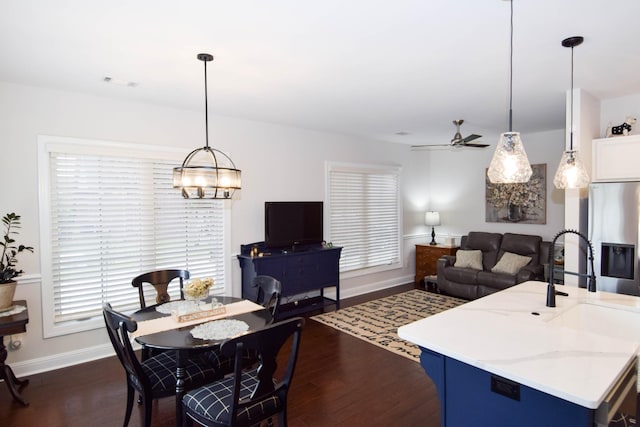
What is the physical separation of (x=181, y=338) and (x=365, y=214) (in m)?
4.37

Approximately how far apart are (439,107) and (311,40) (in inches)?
89.3

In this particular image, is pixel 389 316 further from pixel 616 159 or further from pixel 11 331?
pixel 11 331

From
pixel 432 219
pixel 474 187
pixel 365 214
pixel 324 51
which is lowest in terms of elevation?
pixel 432 219

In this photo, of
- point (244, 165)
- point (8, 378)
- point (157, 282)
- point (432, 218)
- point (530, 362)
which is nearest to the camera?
point (530, 362)

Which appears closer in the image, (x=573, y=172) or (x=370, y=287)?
(x=573, y=172)

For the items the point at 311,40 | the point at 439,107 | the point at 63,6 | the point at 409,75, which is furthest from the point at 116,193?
the point at 439,107

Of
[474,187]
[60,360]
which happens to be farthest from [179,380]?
[474,187]

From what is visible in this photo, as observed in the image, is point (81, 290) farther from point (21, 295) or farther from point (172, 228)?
point (172, 228)

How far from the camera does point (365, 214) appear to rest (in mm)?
6297

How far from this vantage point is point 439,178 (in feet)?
24.3

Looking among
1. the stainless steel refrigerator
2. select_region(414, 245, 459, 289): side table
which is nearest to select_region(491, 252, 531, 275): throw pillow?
select_region(414, 245, 459, 289): side table

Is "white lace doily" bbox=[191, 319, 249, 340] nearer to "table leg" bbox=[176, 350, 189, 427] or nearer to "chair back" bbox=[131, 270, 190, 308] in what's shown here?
"table leg" bbox=[176, 350, 189, 427]

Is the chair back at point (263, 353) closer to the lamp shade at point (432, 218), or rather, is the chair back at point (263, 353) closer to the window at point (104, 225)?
the window at point (104, 225)

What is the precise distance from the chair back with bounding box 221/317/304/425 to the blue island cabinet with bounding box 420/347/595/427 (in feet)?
2.44
